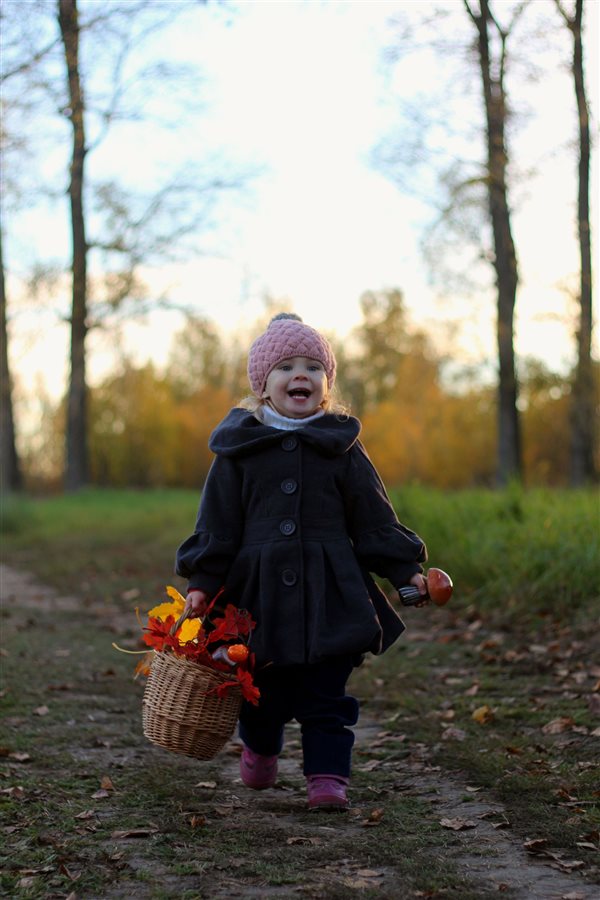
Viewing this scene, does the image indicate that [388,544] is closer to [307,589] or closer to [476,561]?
[307,589]

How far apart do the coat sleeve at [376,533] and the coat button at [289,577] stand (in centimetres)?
28

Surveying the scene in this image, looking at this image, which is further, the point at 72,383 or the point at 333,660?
the point at 72,383

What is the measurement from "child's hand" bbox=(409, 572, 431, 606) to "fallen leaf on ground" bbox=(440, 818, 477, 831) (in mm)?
712

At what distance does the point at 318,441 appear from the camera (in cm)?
393

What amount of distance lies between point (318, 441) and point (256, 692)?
878 millimetres

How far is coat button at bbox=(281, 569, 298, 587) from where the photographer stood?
3.82m

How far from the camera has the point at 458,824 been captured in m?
3.47

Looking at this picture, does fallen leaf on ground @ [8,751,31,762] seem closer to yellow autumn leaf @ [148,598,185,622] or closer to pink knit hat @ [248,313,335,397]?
yellow autumn leaf @ [148,598,185,622]

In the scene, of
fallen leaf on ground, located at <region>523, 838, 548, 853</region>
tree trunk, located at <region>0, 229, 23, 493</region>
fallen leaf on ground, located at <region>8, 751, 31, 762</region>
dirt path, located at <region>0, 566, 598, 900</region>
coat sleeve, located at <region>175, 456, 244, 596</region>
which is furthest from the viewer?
tree trunk, located at <region>0, 229, 23, 493</region>

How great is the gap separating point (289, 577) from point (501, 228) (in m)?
11.4

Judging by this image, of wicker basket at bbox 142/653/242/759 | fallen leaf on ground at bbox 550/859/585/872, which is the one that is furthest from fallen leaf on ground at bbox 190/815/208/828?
fallen leaf on ground at bbox 550/859/585/872

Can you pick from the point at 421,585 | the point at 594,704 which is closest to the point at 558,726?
the point at 594,704

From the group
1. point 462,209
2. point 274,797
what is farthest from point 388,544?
point 462,209

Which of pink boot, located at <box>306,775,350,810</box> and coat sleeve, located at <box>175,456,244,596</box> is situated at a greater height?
coat sleeve, located at <box>175,456,244,596</box>
